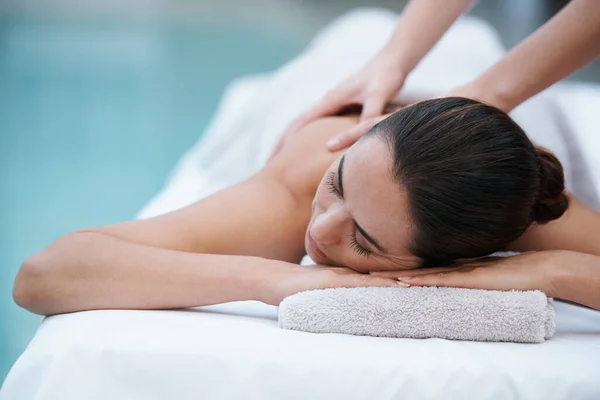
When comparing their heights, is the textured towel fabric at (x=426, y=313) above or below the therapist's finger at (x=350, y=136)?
below

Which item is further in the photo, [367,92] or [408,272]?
[367,92]

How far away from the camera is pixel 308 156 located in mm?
1540

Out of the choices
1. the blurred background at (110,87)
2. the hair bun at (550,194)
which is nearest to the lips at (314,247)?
the hair bun at (550,194)

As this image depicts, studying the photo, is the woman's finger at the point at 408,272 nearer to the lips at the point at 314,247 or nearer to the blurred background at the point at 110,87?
the lips at the point at 314,247

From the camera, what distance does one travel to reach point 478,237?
1.10 metres

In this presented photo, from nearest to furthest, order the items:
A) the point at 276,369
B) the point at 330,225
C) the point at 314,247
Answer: the point at 276,369, the point at 330,225, the point at 314,247

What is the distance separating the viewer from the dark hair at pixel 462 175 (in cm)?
105

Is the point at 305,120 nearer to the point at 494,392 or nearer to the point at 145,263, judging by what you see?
the point at 145,263

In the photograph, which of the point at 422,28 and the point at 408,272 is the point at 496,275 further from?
the point at 422,28

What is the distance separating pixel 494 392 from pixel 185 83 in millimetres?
3978

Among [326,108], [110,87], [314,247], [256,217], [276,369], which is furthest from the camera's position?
[110,87]

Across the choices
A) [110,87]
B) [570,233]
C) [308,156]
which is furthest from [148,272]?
[110,87]

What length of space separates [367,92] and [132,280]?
0.70m

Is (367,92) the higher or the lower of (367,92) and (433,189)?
the higher
